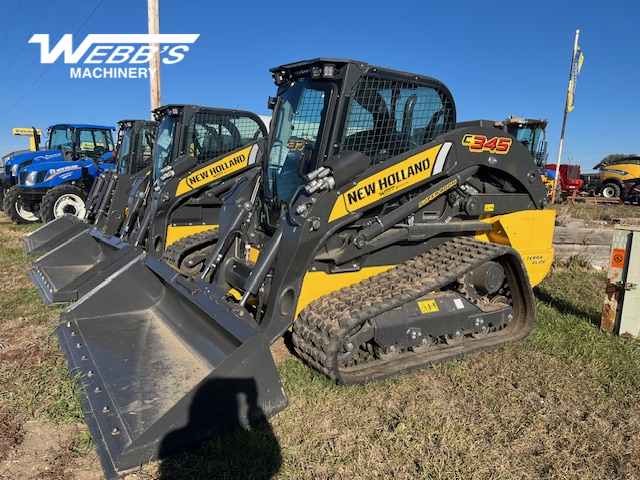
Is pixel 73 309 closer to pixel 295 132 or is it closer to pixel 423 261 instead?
pixel 295 132

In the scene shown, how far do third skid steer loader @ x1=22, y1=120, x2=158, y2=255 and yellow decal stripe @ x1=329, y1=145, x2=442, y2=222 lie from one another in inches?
244

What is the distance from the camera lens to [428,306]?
4.09 m

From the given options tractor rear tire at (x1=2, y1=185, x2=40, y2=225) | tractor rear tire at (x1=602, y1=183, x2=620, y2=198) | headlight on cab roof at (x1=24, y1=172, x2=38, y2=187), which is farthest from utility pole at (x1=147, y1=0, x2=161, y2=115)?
tractor rear tire at (x1=602, y1=183, x2=620, y2=198)

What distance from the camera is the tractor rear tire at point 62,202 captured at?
11570 mm

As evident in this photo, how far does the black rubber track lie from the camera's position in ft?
11.4

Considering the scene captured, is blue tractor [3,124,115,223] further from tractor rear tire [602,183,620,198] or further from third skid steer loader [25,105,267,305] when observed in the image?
tractor rear tire [602,183,620,198]

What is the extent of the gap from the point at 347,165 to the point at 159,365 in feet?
6.70

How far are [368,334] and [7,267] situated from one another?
662 centimetres

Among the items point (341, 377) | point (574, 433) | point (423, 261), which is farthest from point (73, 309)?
point (574, 433)

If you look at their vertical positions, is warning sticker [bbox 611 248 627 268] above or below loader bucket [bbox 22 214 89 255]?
above

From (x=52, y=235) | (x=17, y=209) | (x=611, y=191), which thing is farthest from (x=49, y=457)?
(x=611, y=191)

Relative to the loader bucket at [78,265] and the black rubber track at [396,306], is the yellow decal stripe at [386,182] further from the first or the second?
the loader bucket at [78,265]

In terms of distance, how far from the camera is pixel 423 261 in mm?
4312

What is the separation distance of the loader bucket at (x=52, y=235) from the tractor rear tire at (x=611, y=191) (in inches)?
823
